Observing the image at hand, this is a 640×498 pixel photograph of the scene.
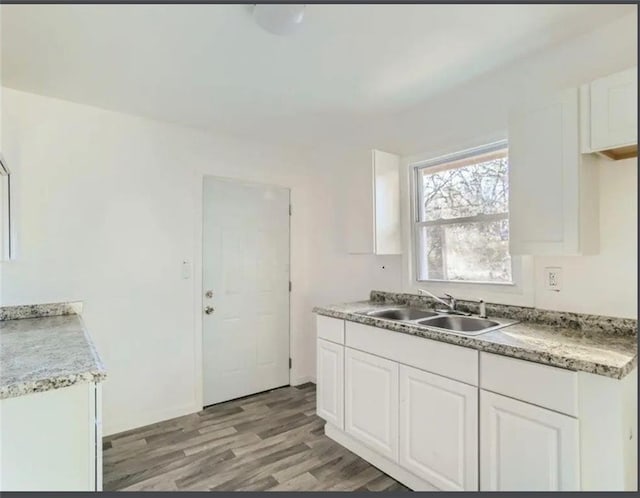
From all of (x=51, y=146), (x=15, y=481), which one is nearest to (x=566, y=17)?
(x=15, y=481)

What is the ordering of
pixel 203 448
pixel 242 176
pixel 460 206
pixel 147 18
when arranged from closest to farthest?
pixel 147 18, pixel 203 448, pixel 460 206, pixel 242 176

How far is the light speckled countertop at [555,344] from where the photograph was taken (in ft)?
4.32

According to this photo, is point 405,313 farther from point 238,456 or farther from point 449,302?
point 238,456

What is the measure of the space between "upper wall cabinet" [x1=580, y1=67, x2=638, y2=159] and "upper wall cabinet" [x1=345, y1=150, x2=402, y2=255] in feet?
4.30

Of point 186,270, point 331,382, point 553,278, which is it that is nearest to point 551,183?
point 553,278

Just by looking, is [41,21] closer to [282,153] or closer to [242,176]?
[242,176]

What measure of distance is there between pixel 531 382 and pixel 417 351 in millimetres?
567

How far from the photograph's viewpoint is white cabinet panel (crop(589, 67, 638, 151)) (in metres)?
1.49

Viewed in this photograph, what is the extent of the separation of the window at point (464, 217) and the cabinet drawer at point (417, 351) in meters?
0.78

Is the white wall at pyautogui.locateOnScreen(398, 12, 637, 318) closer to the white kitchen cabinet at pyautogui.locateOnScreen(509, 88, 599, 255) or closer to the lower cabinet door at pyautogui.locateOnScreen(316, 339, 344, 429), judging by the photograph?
the white kitchen cabinet at pyautogui.locateOnScreen(509, 88, 599, 255)

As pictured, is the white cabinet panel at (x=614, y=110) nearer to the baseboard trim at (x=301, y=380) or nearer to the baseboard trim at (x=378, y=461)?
the baseboard trim at (x=378, y=461)

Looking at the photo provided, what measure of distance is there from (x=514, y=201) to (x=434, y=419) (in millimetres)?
1213

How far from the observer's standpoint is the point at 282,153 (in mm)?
3516

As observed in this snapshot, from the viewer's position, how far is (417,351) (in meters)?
1.91
